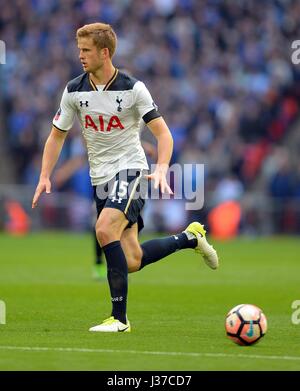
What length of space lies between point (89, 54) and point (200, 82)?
18877 millimetres

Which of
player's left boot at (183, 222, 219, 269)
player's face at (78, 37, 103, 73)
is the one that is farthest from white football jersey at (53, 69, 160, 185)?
player's left boot at (183, 222, 219, 269)

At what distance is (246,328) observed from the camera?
8734 millimetres

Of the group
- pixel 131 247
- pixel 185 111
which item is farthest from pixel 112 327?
pixel 185 111

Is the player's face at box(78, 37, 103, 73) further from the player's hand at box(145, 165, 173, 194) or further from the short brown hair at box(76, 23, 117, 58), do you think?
the player's hand at box(145, 165, 173, 194)

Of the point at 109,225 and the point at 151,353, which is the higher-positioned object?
the point at 109,225

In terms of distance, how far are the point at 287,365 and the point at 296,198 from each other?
19.7 meters

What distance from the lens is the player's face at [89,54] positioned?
9742 mm

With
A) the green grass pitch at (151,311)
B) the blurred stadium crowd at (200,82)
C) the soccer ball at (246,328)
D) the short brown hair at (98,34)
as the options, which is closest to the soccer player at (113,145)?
the short brown hair at (98,34)

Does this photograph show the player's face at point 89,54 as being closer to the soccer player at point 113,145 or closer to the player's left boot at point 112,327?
the soccer player at point 113,145

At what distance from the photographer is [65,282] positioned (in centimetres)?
1557

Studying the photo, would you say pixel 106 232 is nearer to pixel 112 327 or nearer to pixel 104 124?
pixel 112 327

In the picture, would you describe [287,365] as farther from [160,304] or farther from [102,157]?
[160,304]

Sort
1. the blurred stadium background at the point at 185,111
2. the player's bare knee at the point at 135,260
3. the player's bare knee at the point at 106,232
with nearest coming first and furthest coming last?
1. the player's bare knee at the point at 106,232
2. the player's bare knee at the point at 135,260
3. the blurred stadium background at the point at 185,111

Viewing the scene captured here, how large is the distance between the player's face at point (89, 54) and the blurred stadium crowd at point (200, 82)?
16.4 m
